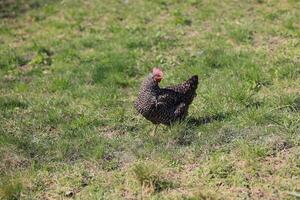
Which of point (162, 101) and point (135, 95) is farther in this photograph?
point (135, 95)

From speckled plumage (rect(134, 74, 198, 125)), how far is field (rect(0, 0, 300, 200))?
0.77ft

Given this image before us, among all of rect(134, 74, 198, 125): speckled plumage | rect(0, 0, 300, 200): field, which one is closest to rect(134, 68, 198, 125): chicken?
rect(134, 74, 198, 125): speckled plumage

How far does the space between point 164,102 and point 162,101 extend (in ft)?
0.14

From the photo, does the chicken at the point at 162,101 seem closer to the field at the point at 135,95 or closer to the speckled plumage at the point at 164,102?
the speckled plumage at the point at 164,102

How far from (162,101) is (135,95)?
2115mm

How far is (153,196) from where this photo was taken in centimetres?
671

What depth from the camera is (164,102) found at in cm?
823

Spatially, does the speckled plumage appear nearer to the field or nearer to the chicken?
the chicken

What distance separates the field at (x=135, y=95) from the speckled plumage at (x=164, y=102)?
9.3 inches

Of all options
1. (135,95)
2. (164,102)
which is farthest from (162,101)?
(135,95)

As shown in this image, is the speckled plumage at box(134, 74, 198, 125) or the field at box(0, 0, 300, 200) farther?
the speckled plumage at box(134, 74, 198, 125)

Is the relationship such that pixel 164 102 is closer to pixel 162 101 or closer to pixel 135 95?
pixel 162 101

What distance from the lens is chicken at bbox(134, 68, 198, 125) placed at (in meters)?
8.18

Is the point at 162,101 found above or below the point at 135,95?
above
